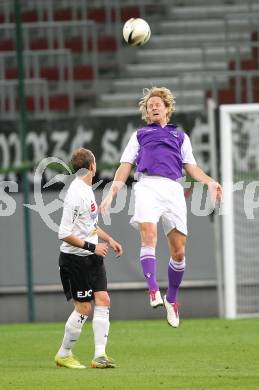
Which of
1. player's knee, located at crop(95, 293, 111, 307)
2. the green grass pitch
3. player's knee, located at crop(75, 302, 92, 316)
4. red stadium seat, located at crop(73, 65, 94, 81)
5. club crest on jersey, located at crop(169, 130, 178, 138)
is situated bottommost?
the green grass pitch

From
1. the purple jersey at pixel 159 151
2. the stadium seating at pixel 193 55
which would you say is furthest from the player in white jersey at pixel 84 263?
the stadium seating at pixel 193 55

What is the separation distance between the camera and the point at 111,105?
2145 centimetres

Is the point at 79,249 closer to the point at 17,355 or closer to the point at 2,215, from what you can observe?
the point at 17,355

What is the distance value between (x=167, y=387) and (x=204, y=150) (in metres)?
9.70

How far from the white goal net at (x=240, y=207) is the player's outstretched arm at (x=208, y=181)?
5.68 meters

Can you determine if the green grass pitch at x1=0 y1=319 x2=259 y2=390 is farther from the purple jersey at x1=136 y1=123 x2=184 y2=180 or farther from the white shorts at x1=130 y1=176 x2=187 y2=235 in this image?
the purple jersey at x1=136 y1=123 x2=184 y2=180

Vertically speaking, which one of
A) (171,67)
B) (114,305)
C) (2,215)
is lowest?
(114,305)

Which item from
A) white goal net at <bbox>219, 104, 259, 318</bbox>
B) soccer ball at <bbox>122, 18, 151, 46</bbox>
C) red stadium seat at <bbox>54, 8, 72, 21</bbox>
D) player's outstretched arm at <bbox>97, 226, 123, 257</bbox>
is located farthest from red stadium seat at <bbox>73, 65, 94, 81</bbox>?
player's outstretched arm at <bbox>97, 226, 123, 257</bbox>

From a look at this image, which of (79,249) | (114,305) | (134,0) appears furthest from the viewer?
(134,0)

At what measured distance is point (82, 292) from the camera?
32.5ft

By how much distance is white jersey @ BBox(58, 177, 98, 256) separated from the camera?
9.75 metres

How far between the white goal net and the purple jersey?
5752 mm

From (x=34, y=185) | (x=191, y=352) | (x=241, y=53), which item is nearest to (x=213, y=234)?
(x=34, y=185)

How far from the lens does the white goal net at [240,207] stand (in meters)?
16.5
